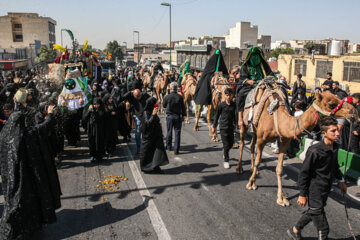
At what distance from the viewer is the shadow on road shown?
17.4 ft

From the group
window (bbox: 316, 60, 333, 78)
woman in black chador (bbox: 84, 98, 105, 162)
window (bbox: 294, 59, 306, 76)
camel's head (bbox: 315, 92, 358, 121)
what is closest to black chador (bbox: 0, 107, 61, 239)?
woman in black chador (bbox: 84, 98, 105, 162)

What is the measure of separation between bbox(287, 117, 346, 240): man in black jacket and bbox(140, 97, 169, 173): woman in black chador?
13.5ft

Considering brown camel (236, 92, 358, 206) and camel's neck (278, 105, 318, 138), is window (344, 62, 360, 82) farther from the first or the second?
camel's neck (278, 105, 318, 138)

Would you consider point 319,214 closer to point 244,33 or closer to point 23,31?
point 244,33

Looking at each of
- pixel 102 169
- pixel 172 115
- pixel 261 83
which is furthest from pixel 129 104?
pixel 261 83

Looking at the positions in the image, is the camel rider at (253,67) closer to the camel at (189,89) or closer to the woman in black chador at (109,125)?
the woman in black chador at (109,125)

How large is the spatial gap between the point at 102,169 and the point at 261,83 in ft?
15.3

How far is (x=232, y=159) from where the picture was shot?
30.5ft

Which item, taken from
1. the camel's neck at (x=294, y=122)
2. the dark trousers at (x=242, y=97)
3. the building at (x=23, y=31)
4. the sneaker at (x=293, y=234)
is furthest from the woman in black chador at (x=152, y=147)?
the building at (x=23, y=31)

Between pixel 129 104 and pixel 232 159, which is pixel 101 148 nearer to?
pixel 129 104

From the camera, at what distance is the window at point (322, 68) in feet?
89.9

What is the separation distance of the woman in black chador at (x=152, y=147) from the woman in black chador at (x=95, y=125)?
1.54 metres

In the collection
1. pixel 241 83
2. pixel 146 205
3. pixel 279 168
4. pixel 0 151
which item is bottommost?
pixel 146 205

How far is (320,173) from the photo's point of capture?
4336mm
